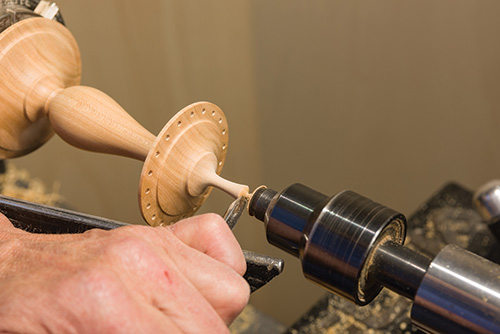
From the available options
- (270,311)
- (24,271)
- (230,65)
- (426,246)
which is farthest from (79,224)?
(270,311)

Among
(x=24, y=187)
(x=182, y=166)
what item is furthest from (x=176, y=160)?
(x=24, y=187)

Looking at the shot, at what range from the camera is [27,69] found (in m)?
0.43

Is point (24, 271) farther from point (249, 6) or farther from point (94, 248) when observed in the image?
point (249, 6)

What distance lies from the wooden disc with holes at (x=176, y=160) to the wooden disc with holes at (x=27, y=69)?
0.46 ft

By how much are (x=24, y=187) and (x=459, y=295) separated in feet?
2.28

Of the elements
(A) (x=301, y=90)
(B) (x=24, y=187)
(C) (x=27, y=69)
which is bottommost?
(B) (x=24, y=187)

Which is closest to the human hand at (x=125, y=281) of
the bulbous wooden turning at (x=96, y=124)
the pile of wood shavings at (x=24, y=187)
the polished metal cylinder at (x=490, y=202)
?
the bulbous wooden turning at (x=96, y=124)

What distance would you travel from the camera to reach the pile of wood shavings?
784 millimetres

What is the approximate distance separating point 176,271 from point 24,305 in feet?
0.24

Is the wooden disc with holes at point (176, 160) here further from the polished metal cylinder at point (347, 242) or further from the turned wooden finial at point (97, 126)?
the polished metal cylinder at point (347, 242)

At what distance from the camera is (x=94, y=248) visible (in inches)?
11.2

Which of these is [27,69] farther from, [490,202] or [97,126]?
[490,202]

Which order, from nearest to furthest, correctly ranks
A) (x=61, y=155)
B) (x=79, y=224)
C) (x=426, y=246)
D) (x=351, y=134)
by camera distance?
(x=79, y=224) → (x=426, y=246) → (x=61, y=155) → (x=351, y=134)

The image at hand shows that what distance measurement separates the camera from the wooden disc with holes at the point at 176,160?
0.37 m
